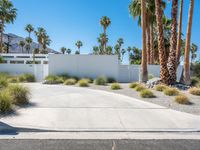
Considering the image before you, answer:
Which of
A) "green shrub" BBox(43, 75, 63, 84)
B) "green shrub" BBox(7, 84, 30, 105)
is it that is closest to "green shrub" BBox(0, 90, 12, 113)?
"green shrub" BBox(7, 84, 30, 105)

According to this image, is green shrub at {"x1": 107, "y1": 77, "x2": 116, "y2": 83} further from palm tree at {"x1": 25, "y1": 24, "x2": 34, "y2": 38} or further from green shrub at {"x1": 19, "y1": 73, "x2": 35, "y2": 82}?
palm tree at {"x1": 25, "y1": 24, "x2": 34, "y2": 38}

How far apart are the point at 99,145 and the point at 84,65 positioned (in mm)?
19487

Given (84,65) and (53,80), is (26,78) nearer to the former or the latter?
(53,80)

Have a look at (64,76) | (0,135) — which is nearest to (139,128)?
(0,135)

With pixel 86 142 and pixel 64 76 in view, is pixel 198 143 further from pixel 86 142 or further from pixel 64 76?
pixel 64 76

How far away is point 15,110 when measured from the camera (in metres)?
9.69

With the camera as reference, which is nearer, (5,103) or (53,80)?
(5,103)

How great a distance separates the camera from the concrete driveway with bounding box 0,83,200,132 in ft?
26.5

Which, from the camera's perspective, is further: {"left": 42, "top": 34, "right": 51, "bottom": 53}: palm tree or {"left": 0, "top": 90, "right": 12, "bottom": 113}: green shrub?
{"left": 42, "top": 34, "right": 51, "bottom": 53}: palm tree

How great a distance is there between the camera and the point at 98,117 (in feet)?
30.4

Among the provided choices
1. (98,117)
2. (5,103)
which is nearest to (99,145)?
(98,117)

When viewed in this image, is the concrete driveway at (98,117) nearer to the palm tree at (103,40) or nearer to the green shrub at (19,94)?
the green shrub at (19,94)

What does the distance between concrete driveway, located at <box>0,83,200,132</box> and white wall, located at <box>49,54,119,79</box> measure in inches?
515

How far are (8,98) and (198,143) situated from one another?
6.48 m
